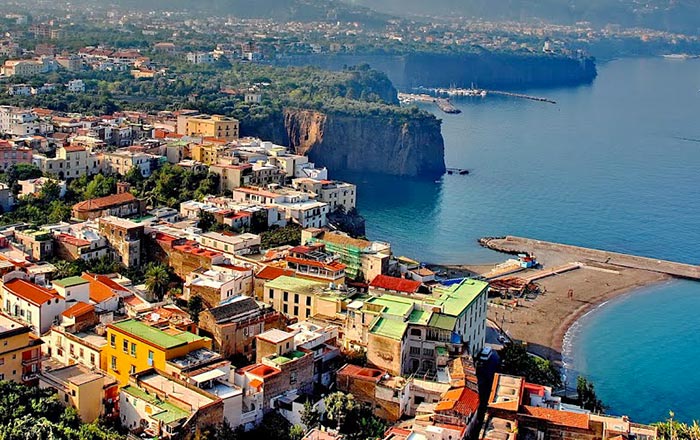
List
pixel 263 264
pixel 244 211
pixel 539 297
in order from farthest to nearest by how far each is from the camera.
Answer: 1. pixel 539 297
2. pixel 244 211
3. pixel 263 264

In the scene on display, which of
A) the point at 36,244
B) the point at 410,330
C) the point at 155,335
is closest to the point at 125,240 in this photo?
the point at 36,244

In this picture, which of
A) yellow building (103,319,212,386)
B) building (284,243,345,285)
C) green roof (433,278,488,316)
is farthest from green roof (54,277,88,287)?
green roof (433,278,488,316)

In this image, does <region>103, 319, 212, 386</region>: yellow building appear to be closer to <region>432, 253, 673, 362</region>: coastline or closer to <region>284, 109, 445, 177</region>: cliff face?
<region>432, 253, 673, 362</region>: coastline

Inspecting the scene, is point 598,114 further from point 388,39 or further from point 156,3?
point 156,3

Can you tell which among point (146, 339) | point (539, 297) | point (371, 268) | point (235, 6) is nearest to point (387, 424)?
point (146, 339)

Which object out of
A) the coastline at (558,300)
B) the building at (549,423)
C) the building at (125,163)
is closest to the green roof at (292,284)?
the building at (549,423)

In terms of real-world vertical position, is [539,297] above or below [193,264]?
below
